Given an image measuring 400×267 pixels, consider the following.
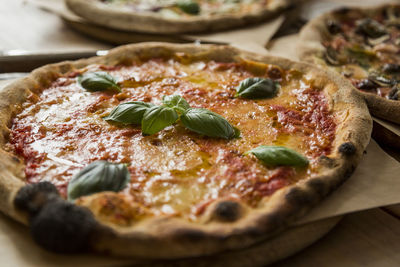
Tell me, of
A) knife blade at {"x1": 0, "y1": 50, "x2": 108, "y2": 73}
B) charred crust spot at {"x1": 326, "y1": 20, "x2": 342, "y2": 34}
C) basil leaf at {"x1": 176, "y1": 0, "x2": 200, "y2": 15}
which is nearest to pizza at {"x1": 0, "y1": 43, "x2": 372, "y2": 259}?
knife blade at {"x1": 0, "y1": 50, "x2": 108, "y2": 73}

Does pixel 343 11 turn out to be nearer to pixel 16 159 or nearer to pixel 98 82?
pixel 98 82

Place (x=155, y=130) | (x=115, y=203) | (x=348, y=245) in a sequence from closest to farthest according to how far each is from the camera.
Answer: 1. (x=115, y=203)
2. (x=348, y=245)
3. (x=155, y=130)

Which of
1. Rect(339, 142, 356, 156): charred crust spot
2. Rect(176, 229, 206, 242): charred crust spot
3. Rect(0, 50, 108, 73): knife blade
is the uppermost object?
Rect(339, 142, 356, 156): charred crust spot

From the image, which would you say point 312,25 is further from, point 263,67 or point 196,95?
point 196,95

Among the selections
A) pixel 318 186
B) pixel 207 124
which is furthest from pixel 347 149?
pixel 207 124

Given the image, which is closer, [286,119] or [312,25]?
[286,119]

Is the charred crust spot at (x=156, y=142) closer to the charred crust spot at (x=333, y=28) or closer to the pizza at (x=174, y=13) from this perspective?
the pizza at (x=174, y=13)

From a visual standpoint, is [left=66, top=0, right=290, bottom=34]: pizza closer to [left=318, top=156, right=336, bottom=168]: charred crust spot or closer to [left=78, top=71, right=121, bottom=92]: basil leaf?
[left=78, top=71, right=121, bottom=92]: basil leaf

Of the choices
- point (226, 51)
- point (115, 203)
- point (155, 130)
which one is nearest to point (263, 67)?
point (226, 51)
